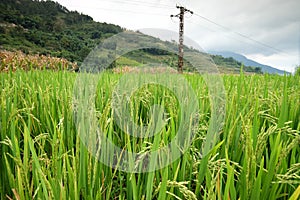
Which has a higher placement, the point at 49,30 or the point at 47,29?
the point at 47,29

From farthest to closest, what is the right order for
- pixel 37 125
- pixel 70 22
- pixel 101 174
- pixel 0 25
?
1. pixel 70 22
2. pixel 0 25
3. pixel 37 125
4. pixel 101 174

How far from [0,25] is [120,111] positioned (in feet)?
220

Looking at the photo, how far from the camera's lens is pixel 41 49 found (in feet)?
163

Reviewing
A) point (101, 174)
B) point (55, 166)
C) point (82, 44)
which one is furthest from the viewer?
point (82, 44)

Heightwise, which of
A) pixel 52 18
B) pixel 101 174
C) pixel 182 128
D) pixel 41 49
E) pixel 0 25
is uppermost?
pixel 52 18

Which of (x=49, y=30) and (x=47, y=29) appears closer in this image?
(x=49, y=30)

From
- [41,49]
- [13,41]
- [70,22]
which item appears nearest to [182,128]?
[41,49]

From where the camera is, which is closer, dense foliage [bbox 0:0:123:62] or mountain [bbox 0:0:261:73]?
mountain [bbox 0:0:261:73]

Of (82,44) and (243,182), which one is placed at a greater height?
(82,44)

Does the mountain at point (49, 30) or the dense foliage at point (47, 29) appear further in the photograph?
the dense foliage at point (47, 29)

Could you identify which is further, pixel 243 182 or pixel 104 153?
pixel 104 153

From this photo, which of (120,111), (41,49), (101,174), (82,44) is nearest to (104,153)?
(101,174)

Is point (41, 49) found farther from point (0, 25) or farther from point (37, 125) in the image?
point (37, 125)

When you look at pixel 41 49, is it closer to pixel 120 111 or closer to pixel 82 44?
pixel 82 44
